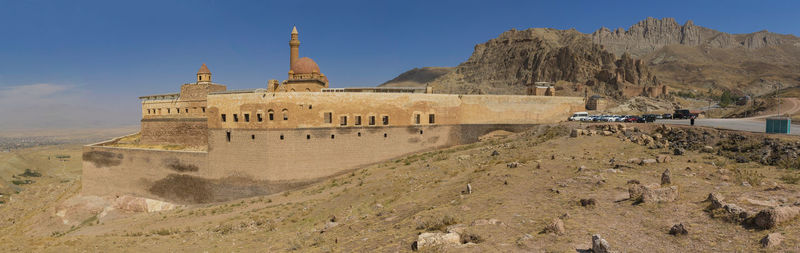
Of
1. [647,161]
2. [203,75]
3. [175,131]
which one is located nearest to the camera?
[647,161]

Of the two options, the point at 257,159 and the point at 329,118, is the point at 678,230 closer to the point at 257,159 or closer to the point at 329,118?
the point at 329,118

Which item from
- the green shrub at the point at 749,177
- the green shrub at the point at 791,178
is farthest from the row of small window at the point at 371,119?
the green shrub at the point at 791,178

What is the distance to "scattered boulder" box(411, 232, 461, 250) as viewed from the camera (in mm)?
6773

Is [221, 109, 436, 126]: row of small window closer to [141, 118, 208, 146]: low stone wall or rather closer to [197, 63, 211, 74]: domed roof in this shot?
[141, 118, 208, 146]: low stone wall

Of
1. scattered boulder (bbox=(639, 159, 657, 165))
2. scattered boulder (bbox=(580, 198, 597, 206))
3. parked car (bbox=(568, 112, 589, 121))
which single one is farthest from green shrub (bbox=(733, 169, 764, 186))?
parked car (bbox=(568, 112, 589, 121))

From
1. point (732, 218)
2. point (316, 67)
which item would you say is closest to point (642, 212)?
point (732, 218)

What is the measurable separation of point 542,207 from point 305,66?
26378mm

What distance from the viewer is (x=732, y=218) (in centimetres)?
659

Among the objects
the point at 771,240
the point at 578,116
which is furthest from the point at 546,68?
the point at 771,240

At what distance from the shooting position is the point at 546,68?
74.9m

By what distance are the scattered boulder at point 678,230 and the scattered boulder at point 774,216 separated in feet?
3.44

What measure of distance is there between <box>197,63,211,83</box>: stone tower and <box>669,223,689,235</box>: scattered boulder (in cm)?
→ 3370

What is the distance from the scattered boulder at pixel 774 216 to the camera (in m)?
6.00

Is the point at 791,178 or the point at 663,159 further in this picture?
the point at 663,159
